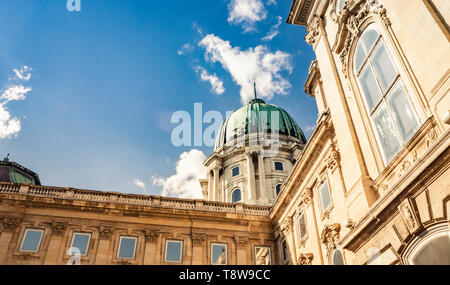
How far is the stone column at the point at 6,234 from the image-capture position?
24484 millimetres

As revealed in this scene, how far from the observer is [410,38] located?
10.7m

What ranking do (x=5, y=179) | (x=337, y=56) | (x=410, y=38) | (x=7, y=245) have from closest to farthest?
(x=410, y=38)
(x=337, y=56)
(x=7, y=245)
(x=5, y=179)

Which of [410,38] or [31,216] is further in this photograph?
[31,216]

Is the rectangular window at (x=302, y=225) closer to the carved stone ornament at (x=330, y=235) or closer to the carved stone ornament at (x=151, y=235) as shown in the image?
the carved stone ornament at (x=330, y=235)

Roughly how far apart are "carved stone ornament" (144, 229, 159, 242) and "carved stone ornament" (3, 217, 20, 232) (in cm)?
870

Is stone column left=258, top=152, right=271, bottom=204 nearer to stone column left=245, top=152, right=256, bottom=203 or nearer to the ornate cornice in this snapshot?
stone column left=245, top=152, right=256, bottom=203

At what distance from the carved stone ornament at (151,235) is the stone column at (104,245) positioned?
7.96 feet

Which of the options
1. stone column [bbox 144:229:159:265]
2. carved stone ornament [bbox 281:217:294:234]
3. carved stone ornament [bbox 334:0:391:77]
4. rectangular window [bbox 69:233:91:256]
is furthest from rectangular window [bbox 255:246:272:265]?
carved stone ornament [bbox 334:0:391:77]

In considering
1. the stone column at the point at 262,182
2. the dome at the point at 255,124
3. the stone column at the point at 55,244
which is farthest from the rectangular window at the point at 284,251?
the dome at the point at 255,124

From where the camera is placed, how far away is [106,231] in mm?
26797

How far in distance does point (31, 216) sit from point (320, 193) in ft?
65.1

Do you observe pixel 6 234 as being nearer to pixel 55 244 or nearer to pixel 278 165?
pixel 55 244
